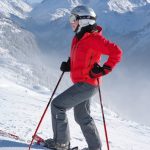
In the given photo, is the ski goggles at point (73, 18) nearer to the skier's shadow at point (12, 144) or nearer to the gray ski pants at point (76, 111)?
the gray ski pants at point (76, 111)

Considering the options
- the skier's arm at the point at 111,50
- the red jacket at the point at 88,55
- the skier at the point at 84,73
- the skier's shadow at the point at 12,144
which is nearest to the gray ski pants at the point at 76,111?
the skier at the point at 84,73

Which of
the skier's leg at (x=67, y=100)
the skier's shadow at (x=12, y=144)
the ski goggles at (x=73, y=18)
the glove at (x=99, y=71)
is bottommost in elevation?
the skier's shadow at (x=12, y=144)

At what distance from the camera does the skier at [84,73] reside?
6.30 meters

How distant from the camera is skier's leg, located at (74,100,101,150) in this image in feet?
22.2

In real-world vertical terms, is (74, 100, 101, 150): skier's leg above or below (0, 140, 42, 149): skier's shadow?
above

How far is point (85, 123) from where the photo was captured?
6.80 meters

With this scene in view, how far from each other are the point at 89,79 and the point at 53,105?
676 mm

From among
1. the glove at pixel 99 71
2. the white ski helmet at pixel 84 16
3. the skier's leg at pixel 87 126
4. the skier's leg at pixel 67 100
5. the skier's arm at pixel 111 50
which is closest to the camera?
the skier's arm at pixel 111 50

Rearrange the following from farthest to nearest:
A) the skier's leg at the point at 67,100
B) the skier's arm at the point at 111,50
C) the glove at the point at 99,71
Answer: the skier's leg at the point at 67,100 < the glove at the point at 99,71 < the skier's arm at the point at 111,50

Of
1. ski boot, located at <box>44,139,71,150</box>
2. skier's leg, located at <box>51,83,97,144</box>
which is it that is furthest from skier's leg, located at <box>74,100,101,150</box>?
ski boot, located at <box>44,139,71,150</box>

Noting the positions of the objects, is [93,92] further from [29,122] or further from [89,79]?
[29,122]

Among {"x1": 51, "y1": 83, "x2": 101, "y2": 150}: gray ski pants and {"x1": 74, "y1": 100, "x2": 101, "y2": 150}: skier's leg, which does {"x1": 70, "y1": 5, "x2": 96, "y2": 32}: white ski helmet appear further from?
{"x1": 74, "y1": 100, "x2": 101, "y2": 150}: skier's leg

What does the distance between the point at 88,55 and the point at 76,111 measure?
3.15 feet

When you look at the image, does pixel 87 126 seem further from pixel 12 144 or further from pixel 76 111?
pixel 12 144
